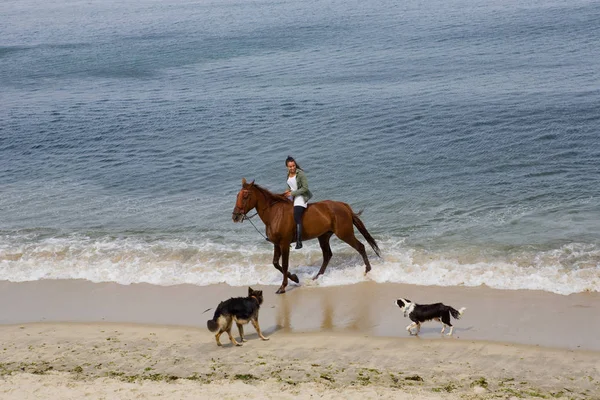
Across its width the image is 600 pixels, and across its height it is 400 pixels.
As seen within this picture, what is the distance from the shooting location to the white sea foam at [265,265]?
13.9 meters

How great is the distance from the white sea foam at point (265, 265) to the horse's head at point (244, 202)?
1694mm

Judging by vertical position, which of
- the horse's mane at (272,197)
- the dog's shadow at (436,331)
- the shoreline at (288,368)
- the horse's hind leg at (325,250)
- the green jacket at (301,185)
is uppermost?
the green jacket at (301,185)

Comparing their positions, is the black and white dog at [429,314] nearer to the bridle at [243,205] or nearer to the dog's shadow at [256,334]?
the dog's shadow at [256,334]

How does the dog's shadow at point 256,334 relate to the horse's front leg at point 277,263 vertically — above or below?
below

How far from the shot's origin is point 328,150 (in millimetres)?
25297

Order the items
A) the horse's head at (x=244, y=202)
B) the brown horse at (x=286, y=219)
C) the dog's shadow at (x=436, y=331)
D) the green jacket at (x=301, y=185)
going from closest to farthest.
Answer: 1. the dog's shadow at (x=436, y=331)
2. the horse's head at (x=244, y=202)
3. the green jacket at (x=301, y=185)
4. the brown horse at (x=286, y=219)

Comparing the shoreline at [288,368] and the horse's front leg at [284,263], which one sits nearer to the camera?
the shoreline at [288,368]

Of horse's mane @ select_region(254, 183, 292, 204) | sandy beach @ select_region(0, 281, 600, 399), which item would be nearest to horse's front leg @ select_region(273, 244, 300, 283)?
sandy beach @ select_region(0, 281, 600, 399)

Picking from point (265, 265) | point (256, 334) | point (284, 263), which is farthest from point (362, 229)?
point (256, 334)

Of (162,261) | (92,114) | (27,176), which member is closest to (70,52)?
(92,114)

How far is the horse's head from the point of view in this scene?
545 inches

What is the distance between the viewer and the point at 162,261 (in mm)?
16422

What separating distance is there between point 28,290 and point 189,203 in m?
6.43

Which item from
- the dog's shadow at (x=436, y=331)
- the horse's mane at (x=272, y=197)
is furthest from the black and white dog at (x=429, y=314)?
the horse's mane at (x=272, y=197)
